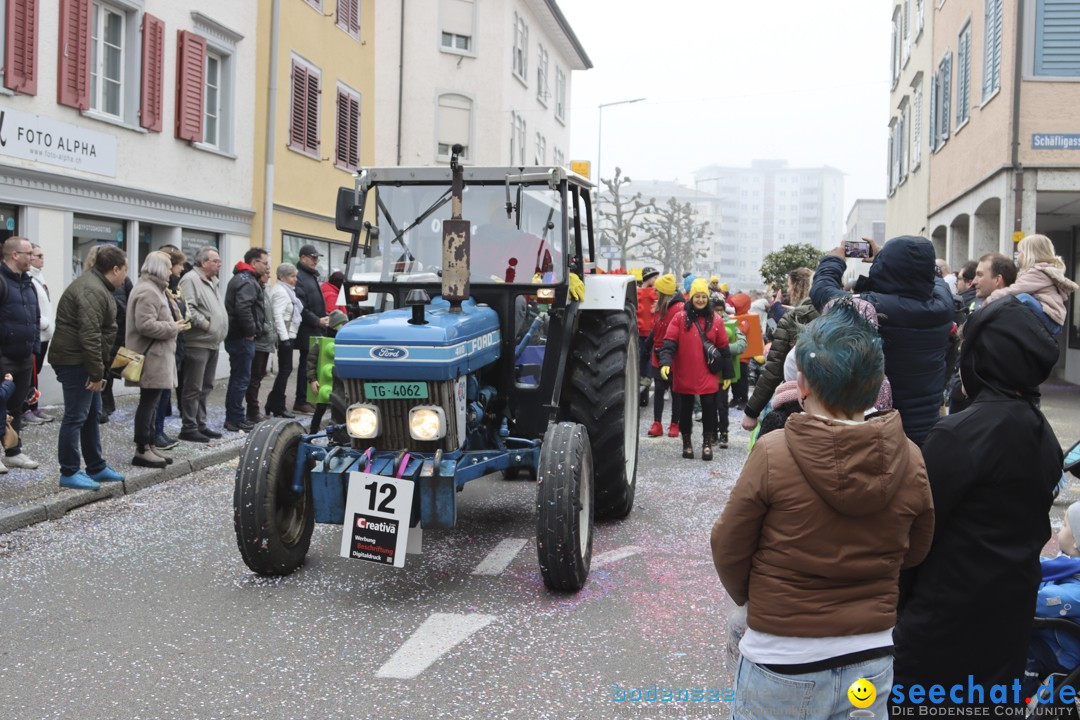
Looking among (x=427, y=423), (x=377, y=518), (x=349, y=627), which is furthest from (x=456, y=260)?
(x=349, y=627)

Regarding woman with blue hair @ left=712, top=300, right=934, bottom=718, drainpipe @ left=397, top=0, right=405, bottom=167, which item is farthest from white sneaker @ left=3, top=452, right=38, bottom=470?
drainpipe @ left=397, top=0, right=405, bottom=167

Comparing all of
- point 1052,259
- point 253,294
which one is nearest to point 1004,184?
point 1052,259

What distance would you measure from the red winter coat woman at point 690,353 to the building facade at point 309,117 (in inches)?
355

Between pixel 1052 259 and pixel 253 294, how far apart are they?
7385mm

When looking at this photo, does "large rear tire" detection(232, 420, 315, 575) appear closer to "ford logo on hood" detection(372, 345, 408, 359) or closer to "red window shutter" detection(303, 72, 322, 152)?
"ford logo on hood" detection(372, 345, 408, 359)

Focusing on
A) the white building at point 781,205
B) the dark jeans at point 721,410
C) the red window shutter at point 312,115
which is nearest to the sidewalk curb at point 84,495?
the dark jeans at point 721,410

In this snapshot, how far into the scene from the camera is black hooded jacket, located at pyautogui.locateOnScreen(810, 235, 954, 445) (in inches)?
169

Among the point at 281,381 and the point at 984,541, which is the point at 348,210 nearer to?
the point at 984,541

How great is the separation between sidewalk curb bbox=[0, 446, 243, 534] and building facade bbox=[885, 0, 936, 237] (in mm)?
19457

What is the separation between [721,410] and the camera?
1097cm

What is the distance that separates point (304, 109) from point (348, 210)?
13177 mm

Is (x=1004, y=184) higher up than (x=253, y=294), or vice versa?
(x=1004, y=184)

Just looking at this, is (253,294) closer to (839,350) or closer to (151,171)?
(151,171)

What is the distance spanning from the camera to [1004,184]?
1622 cm
